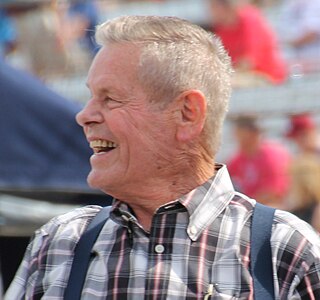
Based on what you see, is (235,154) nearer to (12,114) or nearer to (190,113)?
(12,114)

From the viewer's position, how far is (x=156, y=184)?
8.31 feet

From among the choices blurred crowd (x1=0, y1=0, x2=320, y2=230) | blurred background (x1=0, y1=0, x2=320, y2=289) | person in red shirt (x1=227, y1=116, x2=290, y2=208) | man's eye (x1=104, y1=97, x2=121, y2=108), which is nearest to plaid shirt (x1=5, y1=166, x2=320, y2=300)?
man's eye (x1=104, y1=97, x2=121, y2=108)

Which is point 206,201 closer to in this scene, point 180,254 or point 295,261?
point 180,254

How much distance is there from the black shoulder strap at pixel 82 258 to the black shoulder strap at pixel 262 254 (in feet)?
1.20

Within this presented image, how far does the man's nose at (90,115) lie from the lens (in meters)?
2.52

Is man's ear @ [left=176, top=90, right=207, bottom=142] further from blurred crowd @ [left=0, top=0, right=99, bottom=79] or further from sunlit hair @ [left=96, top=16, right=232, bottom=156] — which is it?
blurred crowd @ [left=0, top=0, right=99, bottom=79]

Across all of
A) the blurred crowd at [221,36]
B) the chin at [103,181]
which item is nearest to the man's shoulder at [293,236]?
the chin at [103,181]

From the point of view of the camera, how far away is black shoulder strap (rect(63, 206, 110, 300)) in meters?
2.45

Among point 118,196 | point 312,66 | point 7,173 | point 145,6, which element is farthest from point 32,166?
point 145,6

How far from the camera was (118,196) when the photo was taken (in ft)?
8.27

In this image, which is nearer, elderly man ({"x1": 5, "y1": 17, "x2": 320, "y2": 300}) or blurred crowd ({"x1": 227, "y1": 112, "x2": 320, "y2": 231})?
elderly man ({"x1": 5, "y1": 17, "x2": 320, "y2": 300})

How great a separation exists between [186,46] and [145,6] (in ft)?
21.4

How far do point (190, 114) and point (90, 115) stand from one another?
233 millimetres

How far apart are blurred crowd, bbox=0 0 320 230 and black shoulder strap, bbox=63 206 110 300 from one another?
3.63m
